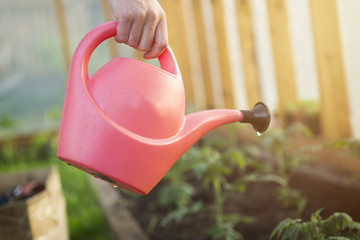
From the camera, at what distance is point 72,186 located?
302cm

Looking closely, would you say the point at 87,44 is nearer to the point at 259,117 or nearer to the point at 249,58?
the point at 259,117

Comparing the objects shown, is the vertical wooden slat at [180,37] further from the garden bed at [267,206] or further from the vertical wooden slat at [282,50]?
the garden bed at [267,206]

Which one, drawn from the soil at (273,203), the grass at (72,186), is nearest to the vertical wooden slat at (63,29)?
the grass at (72,186)

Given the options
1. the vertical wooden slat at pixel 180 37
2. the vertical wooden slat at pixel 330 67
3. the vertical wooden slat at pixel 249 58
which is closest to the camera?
the vertical wooden slat at pixel 330 67

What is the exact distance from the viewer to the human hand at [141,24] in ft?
2.91

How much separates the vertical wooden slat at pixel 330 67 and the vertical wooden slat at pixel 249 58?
35.8 inches

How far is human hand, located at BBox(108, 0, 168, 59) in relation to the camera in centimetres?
89

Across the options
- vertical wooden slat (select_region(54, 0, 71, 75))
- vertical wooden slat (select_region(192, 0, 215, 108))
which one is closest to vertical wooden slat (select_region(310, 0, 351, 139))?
vertical wooden slat (select_region(192, 0, 215, 108))

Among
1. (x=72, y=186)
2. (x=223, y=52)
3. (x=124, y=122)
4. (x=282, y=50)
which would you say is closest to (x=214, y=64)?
(x=223, y=52)

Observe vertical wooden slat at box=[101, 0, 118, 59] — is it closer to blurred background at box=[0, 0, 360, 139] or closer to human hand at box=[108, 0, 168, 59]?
blurred background at box=[0, 0, 360, 139]

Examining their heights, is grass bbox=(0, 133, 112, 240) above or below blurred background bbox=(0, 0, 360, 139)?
below

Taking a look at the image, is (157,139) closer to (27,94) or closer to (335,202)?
(335,202)

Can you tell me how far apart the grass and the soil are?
0.22 meters

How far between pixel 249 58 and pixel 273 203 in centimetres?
147
